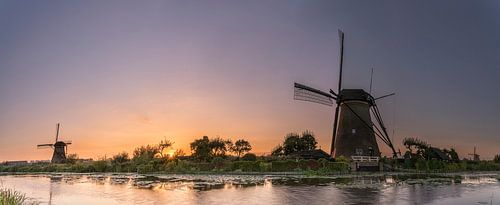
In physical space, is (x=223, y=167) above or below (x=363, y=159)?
A: below

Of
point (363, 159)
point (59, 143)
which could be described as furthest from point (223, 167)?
point (59, 143)

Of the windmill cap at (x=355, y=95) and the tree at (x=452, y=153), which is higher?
the windmill cap at (x=355, y=95)

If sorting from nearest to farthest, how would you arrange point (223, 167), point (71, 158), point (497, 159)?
point (223, 167), point (497, 159), point (71, 158)

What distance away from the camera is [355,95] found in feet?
187

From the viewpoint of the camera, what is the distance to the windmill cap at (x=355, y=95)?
5661 centimetres

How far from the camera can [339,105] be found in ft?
193

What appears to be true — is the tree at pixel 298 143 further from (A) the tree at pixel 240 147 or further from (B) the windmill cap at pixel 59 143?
(B) the windmill cap at pixel 59 143

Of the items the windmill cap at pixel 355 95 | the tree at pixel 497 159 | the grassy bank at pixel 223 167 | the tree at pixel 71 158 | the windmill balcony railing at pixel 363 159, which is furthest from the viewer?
the tree at pixel 71 158

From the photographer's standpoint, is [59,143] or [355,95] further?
[59,143]

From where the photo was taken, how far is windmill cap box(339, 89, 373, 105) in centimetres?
5661

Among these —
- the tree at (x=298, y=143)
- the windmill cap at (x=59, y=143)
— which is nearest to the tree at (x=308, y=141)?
the tree at (x=298, y=143)

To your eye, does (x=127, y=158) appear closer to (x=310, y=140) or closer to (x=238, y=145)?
(x=238, y=145)

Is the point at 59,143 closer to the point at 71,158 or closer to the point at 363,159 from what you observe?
the point at 71,158

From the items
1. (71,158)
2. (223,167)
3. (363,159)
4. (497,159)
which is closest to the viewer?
(363,159)
